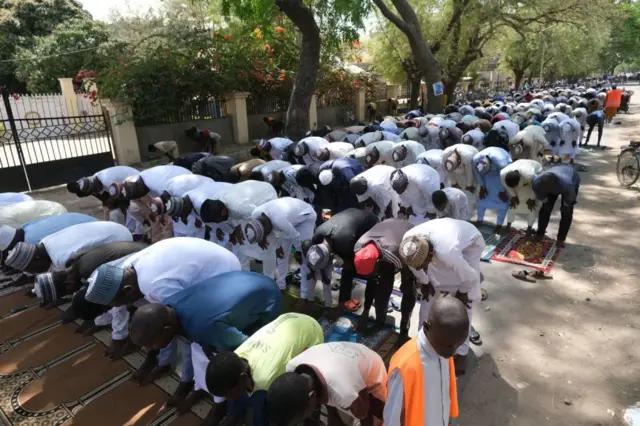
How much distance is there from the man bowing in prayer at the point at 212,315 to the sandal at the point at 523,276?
9.51ft

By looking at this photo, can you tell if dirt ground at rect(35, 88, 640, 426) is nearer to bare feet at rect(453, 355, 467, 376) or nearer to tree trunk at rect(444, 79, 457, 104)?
bare feet at rect(453, 355, 467, 376)

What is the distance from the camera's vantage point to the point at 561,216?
5223 mm

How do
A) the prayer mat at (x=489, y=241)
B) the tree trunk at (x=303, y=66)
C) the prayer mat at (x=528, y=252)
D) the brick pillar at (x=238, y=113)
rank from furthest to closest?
1. the brick pillar at (x=238, y=113)
2. the tree trunk at (x=303, y=66)
3. the prayer mat at (x=489, y=241)
4. the prayer mat at (x=528, y=252)

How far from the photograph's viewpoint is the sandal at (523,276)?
4492mm

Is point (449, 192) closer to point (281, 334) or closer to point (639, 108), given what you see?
point (281, 334)

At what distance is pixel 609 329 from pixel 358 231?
2279 mm

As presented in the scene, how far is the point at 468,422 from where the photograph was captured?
269 cm

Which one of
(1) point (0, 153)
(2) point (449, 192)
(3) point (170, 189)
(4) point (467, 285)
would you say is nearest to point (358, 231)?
(4) point (467, 285)

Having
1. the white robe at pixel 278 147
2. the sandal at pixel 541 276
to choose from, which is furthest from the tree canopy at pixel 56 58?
the sandal at pixel 541 276

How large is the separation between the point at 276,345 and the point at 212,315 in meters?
0.50

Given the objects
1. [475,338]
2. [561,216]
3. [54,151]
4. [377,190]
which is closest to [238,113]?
[54,151]

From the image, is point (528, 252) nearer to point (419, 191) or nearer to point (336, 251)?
point (419, 191)

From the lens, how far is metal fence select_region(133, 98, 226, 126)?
1066 centimetres

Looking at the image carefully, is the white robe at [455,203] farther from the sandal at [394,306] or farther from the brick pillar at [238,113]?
the brick pillar at [238,113]
